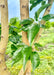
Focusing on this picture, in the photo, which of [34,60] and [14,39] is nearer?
[34,60]

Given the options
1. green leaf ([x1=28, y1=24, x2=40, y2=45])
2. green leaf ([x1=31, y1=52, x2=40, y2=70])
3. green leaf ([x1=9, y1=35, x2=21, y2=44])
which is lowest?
green leaf ([x1=31, y1=52, x2=40, y2=70])

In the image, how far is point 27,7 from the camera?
1.30 ft

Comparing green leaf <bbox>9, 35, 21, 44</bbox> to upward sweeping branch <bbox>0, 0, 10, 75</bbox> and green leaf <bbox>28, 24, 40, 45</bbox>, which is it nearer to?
upward sweeping branch <bbox>0, 0, 10, 75</bbox>

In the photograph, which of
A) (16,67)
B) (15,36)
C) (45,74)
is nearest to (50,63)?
(45,74)

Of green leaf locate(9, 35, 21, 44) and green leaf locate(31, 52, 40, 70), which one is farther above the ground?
green leaf locate(9, 35, 21, 44)

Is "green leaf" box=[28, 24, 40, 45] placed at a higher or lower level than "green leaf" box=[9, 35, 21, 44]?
higher

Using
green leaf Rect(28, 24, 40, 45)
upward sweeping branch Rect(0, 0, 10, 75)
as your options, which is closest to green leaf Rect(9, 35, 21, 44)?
upward sweeping branch Rect(0, 0, 10, 75)

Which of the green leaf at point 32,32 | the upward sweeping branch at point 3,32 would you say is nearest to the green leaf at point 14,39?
the upward sweeping branch at point 3,32

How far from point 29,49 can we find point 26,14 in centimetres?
15

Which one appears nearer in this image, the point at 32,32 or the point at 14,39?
the point at 32,32

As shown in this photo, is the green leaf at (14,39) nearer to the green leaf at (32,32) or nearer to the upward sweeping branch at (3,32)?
the upward sweeping branch at (3,32)

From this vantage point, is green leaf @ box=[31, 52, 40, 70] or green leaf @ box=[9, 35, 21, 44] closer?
green leaf @ box=[31, 52, 40, 70]

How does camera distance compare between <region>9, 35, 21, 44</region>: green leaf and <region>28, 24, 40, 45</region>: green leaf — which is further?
<region>9, 35, 21, 44</region>: green leaf

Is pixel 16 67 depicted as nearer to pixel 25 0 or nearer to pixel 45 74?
pixel 45 74
